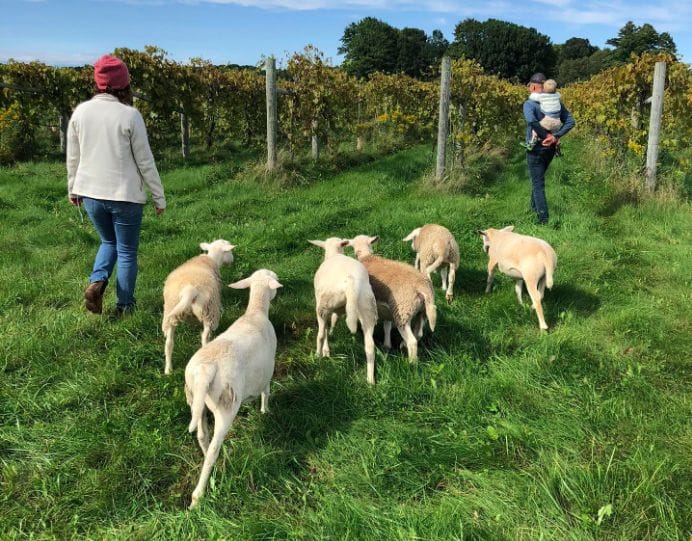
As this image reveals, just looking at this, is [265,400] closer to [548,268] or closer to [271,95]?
[548,268]

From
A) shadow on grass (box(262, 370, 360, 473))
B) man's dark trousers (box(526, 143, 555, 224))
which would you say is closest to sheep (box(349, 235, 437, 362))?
shadow on grass (box(262, 370, 360, 473))

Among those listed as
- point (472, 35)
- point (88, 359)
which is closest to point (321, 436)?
point (88, 359)

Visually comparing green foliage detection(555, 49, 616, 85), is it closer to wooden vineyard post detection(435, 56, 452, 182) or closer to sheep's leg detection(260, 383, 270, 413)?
wooden vineyard post detection(435, 56, 452, 182)

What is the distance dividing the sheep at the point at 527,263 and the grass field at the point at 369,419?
247mm

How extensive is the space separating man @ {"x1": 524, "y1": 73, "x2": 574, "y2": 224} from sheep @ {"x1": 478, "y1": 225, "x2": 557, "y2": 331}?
8.31 feet

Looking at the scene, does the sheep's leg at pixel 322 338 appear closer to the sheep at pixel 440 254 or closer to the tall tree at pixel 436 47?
the sheep at pixel 440 254

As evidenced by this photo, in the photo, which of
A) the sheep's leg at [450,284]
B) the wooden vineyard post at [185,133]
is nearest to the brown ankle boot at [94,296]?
the sheep's leg at [450,284]

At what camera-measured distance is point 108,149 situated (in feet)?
13.8

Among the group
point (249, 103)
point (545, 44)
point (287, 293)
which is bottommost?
point (287, 293)

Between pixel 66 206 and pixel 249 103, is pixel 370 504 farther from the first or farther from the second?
pixel 249 103

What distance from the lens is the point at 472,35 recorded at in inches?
3059

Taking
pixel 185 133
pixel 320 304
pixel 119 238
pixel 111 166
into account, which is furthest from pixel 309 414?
pixel 185 133

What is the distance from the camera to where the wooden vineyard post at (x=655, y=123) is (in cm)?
894

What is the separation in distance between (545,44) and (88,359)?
8903 centimetres
